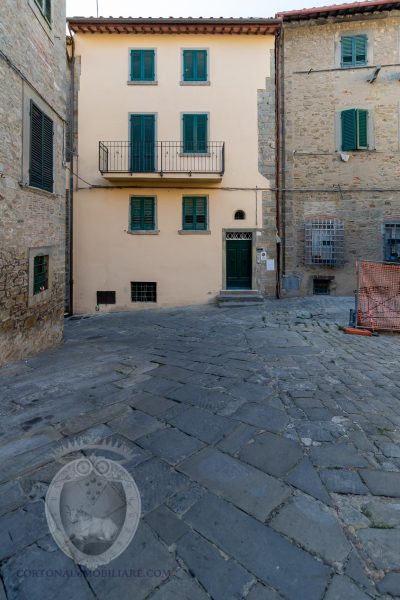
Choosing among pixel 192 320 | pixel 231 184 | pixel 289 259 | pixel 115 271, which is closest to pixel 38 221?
pixel 192 320

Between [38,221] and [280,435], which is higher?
[38,221]

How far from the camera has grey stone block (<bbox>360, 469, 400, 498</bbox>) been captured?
8.05 ft

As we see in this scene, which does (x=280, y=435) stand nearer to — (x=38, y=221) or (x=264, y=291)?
(x=38, y=221)

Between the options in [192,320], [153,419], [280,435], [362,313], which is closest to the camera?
[280,435]

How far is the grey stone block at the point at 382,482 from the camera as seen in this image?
245 centimetres

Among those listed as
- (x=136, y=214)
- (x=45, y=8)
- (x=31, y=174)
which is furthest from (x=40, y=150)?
(x=136, y=214)

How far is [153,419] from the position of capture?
3564mm

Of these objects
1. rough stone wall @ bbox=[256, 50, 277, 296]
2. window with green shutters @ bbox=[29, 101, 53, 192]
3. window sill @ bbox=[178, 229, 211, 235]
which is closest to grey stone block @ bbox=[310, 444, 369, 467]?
window with green shutters @ bbox=[29, 101, 53, 192]

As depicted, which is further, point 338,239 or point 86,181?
point 338,239

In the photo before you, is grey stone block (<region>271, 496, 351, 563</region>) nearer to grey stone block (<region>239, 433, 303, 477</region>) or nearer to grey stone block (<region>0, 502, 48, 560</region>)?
grey stone block (<region>239, 433, 303, 477</region>)

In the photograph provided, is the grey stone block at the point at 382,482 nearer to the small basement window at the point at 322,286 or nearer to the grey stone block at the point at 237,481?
the grey stone block at the point at 237,481

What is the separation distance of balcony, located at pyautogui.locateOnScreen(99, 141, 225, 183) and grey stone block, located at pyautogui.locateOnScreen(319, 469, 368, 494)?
35.4 ft

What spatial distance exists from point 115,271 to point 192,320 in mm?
4176

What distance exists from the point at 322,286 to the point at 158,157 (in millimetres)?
7593
